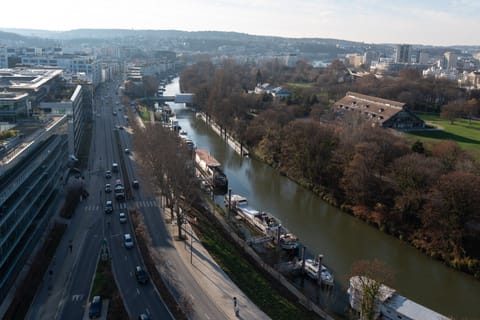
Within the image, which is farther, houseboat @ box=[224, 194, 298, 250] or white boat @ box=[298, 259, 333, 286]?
houseboat @ box=[224, 194, 298, 250]

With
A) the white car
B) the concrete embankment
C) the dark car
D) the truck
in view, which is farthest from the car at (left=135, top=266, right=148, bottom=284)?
the concrete embankment

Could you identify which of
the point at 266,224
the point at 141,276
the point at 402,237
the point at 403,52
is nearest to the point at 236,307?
the point at 141,276

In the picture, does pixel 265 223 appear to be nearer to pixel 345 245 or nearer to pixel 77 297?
pixel 345 245

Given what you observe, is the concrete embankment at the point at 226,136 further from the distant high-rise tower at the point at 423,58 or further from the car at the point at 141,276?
the distant high-rise tower at the point at 423,58

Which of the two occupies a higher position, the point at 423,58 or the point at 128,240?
the point at 423,58

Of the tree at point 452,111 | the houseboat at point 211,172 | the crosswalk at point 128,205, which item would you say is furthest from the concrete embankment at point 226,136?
the tree at point 452,111

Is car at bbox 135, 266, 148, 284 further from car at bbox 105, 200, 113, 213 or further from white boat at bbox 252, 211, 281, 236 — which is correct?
white boat at bbox 252, 211, 281, 236
